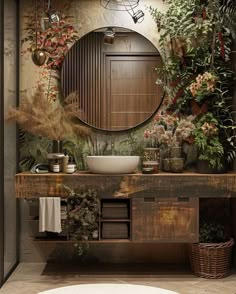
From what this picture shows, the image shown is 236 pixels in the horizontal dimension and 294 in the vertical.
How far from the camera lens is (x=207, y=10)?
4.16 m

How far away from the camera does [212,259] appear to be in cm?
386

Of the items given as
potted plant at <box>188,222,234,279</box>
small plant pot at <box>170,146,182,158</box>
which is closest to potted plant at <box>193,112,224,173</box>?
small plant pot at <box>170,146,182,158</box>

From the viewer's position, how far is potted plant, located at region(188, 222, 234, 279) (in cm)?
386

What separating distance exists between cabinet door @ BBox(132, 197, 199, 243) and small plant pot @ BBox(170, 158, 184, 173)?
312 mm

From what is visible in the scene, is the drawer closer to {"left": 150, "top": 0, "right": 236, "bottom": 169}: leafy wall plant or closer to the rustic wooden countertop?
the rustic wooden countertop

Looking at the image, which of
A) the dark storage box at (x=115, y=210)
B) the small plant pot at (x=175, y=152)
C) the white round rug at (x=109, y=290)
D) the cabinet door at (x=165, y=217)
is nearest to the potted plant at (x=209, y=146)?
the small plant pot at (x=175, y=152)

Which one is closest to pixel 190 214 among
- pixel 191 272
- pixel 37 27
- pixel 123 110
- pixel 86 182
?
pixel 191 272

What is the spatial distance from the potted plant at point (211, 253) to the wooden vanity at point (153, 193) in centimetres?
15

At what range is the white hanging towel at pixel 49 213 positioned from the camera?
3.79 metres

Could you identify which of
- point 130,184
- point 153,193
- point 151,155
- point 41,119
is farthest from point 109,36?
point 153,193

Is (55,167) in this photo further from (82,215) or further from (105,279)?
(105,279)

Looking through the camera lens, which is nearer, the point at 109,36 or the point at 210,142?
the point at 210,142

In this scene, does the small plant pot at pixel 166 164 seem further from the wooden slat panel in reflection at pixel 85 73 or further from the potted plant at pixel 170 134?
the wooden slat panel in reflection at pixel 85 73

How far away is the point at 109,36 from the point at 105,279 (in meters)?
2.26
